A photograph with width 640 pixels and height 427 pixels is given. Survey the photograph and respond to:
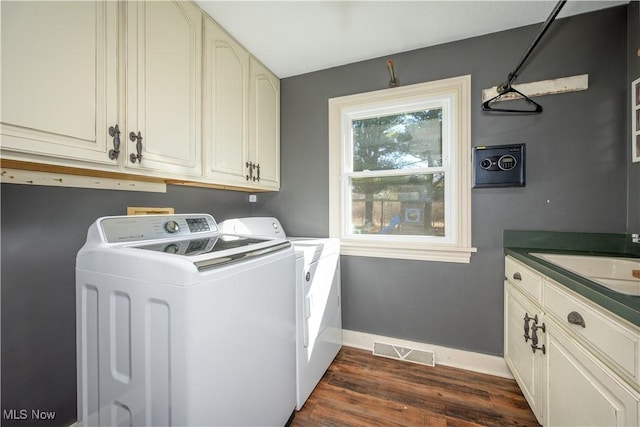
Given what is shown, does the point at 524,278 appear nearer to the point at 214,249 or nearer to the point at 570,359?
the point at 570,359

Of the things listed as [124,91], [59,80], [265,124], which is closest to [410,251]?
[265,124]

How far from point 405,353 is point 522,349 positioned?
2.61ft

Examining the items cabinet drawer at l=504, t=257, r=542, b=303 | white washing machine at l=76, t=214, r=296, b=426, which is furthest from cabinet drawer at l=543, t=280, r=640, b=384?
white washing machine at l=76, t=214, r=296, b=426

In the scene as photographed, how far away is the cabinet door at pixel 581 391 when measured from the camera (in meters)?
0.76

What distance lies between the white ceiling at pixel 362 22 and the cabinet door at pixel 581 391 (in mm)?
1852

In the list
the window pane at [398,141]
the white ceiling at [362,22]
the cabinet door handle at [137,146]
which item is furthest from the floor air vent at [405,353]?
the white ceiling at [362,22]

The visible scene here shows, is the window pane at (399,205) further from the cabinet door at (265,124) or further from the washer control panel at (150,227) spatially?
the washer control panel at (150,227)

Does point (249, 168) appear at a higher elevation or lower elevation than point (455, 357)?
higher

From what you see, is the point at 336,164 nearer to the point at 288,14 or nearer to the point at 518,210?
the point at 288,14

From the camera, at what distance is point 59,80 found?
924 millimetres

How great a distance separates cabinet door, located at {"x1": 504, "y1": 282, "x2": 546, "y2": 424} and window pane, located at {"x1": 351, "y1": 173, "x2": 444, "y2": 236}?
64 cm

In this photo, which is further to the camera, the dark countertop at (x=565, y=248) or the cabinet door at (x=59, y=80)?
the dark countertop at (x=565, y=248)

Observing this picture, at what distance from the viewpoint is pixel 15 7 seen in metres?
0.83

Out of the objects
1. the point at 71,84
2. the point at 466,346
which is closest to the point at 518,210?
the point at 466,346
